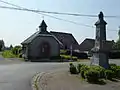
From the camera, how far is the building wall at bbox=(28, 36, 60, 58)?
1721 inches

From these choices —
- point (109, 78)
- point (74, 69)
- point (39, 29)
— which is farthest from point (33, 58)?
point (109, 78)

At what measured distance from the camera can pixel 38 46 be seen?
44.1m

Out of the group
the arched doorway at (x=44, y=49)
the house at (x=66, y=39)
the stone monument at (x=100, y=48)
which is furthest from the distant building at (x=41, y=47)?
the house at (x=66, y=39)

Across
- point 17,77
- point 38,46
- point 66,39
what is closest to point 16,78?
point 17,77

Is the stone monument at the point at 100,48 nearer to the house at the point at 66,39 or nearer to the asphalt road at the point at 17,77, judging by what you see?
the asphalt road at the point at 17,77

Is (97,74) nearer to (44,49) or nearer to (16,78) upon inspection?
(16,78)

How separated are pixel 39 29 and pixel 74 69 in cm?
2916

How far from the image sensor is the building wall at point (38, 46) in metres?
43.7

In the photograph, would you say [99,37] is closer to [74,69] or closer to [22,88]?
[74,69]

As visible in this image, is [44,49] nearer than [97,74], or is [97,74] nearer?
[97,74]

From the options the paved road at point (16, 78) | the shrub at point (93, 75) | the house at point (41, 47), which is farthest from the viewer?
the house at point (41, 47)

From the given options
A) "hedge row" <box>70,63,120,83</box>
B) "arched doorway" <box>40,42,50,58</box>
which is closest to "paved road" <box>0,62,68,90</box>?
"hedge row" <box>70,63,120,83</box>

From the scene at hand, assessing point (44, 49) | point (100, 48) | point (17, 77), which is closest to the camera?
point (17, 77)

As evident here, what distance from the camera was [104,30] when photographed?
63.7 feet
